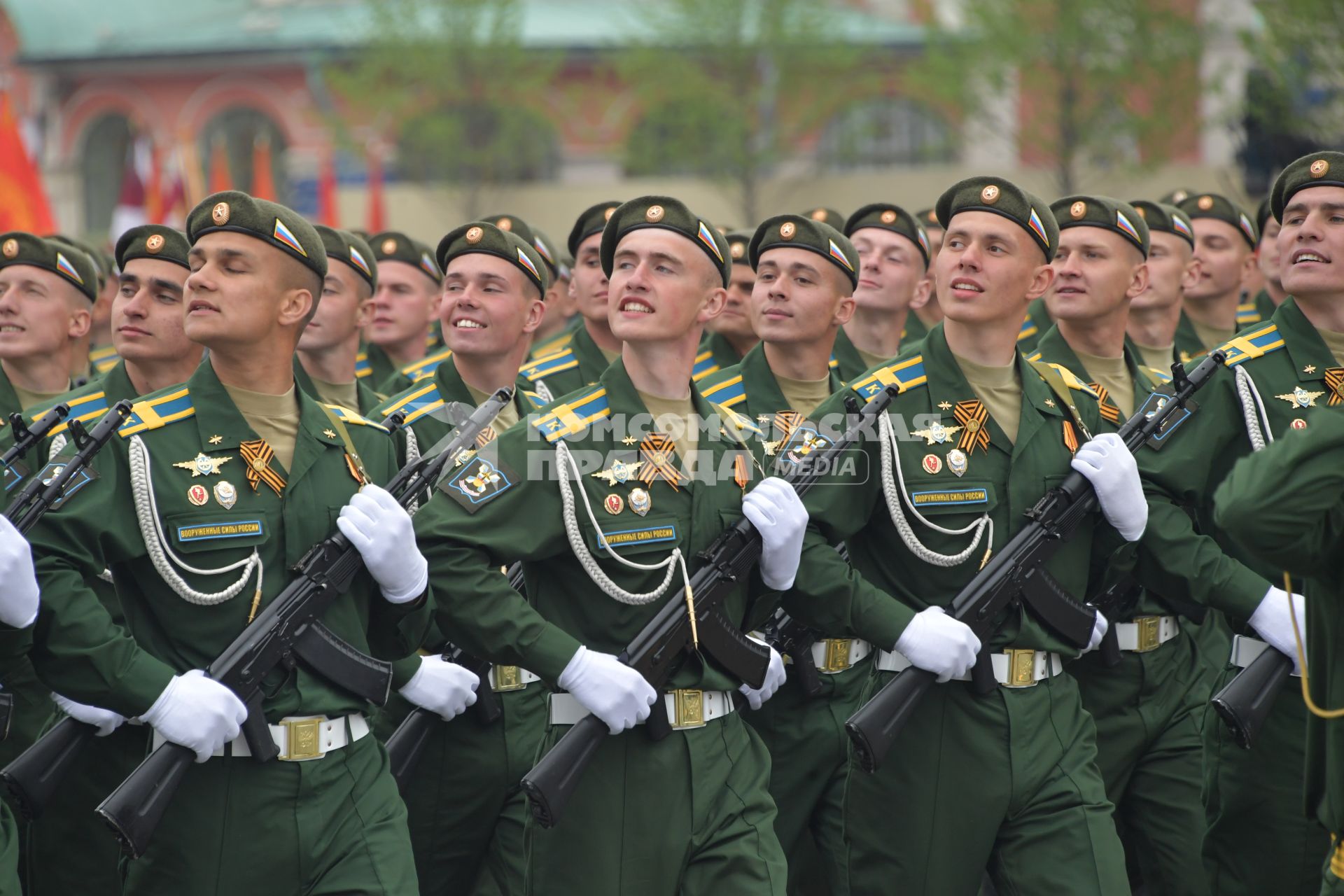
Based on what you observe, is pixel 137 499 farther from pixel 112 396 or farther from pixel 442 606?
pixel 112 396

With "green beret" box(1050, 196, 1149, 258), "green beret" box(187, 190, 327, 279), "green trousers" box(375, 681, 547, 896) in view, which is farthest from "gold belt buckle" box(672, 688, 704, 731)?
"green beret" box(1050, 196, 1149, 258)

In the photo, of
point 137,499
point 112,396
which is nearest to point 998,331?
point 137,499

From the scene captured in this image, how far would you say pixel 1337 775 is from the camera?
3.98 metres

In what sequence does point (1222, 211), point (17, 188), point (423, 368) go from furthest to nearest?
point (17, 188) < point (1222, 211) < point (423, 368)

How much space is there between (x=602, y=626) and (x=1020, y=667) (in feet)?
4.11

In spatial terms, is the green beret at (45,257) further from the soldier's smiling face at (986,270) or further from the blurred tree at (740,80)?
the blurred tree at (740,80)

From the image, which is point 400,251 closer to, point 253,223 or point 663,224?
point 663,224

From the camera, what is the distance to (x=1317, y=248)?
543 centimetres

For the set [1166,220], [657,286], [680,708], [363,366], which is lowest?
[680,708]

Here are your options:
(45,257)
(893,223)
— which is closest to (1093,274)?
(893,223)

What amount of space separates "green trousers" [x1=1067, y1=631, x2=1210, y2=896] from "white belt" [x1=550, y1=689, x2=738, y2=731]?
185cm

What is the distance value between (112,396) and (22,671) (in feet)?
3.36

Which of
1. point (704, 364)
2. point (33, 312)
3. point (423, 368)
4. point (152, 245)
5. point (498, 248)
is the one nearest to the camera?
point (152, 245)

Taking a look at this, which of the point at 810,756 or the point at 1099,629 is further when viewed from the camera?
the point at 810,756
